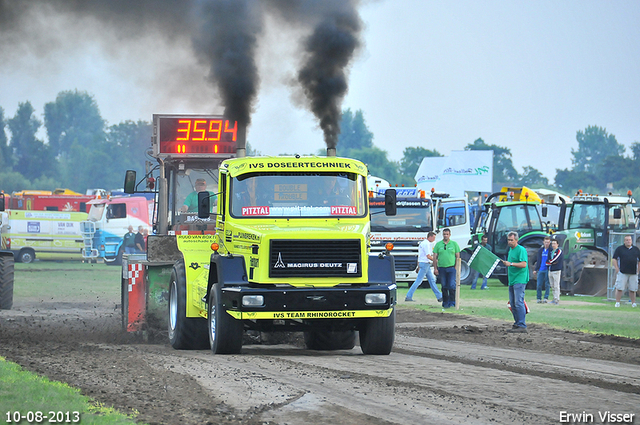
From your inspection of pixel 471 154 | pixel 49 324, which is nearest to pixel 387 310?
pixel 49 324

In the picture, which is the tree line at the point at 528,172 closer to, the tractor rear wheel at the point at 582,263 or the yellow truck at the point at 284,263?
the tractor rear wheel at the point at 582,263

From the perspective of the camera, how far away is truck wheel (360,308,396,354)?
1192 cm

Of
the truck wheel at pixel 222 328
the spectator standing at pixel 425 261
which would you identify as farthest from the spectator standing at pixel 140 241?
the truck wheel at pixel 222 328

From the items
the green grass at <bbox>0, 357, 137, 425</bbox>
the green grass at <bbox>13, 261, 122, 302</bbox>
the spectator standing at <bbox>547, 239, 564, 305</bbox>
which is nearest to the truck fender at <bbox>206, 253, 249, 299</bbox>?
the green grass at <bbox>0, 357, 137, 425</bbox>

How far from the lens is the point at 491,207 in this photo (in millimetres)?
30969

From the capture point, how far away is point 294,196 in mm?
12133

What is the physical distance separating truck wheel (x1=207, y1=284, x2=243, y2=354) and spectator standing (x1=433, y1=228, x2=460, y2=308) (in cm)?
1063

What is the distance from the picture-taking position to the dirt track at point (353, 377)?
26.1 feet

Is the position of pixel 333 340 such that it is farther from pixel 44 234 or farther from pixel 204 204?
pixel 44 234

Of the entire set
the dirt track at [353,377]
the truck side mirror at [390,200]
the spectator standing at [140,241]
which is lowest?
the dirt track at [353,377]

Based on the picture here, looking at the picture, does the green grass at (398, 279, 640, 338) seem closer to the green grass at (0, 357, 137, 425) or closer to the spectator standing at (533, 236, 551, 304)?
the spectator standing at (533, 236, 551, 304)

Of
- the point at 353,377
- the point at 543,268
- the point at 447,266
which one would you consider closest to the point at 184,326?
the point at 353,377

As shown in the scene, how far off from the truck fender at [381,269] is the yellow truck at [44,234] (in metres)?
34.4

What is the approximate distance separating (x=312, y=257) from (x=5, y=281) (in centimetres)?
1075
